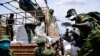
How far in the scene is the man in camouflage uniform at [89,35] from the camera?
3373 mm

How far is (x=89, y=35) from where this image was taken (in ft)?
11.4

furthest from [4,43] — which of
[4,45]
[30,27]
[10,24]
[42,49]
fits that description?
[30,27]

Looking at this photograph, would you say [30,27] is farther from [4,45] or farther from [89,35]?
[89,35]

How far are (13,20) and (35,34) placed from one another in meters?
0.68

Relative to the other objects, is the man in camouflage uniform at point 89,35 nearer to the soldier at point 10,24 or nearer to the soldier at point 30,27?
the soldier at point 30,27

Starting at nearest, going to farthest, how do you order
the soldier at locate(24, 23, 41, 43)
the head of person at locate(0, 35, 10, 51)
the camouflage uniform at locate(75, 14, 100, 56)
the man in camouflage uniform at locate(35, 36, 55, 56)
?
the camouflage uniform at locate(75, 14, 100, 56)
the head of person at locate(0, 35, 10, 51)
the man in camouflage uniform at locate(35, 36, 55, 56)
the soldier at locate(24, 23, 41, 43)

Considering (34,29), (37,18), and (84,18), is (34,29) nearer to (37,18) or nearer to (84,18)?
(37,18)

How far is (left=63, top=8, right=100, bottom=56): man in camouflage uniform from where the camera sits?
11.1 feet

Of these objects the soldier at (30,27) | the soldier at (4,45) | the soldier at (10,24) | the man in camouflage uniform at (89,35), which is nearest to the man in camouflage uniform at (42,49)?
the soldier at (4,45)

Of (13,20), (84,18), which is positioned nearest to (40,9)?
(13,20)

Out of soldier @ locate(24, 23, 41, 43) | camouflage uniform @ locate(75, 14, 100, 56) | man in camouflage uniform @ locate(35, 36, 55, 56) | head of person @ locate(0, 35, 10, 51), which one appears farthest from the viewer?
soldier @ locate(24, 23, 41, 43)

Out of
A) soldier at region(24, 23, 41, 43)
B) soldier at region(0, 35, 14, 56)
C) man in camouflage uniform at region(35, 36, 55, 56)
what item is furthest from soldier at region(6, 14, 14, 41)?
soldier at region(0, 35, 14, 56)

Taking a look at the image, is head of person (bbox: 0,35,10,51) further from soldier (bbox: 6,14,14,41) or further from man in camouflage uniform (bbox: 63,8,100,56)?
man in camouflage uniform (bbox: 63,8,100,56)

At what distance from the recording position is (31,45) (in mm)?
8578
